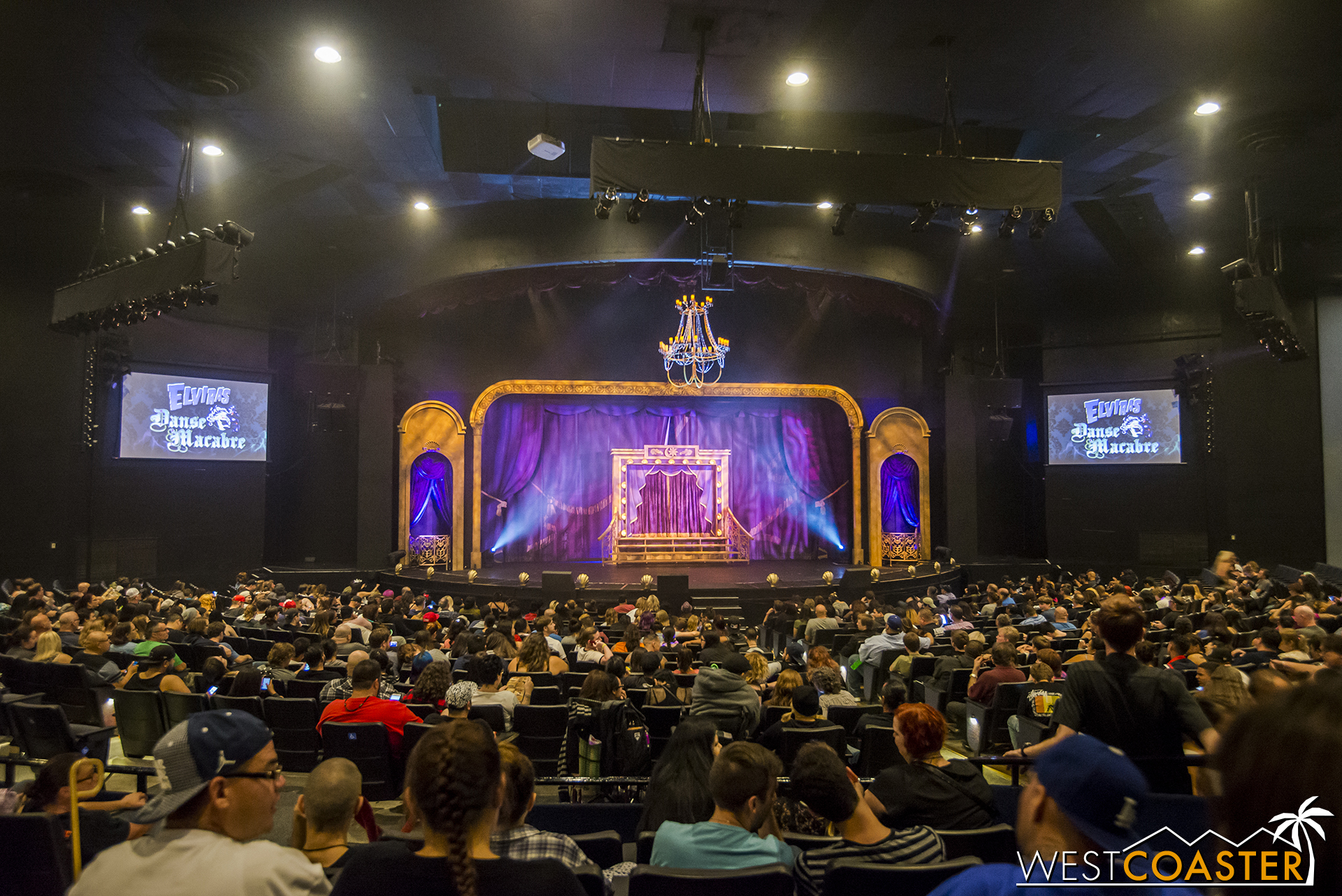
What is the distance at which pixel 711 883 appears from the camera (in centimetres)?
214

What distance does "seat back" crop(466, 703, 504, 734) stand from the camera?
14.9 feet

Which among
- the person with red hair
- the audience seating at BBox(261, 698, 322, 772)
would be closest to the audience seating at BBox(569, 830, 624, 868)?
the person with red hair

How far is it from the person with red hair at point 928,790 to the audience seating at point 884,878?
1.75 ft

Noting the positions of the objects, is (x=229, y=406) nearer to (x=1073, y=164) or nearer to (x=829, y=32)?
(x=829, y=32)

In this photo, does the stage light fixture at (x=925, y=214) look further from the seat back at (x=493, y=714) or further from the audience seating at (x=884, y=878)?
the audience seating at (x=884, y=878)

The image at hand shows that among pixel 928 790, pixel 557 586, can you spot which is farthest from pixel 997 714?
pixel 557 586

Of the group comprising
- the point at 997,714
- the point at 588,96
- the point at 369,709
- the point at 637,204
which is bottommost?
the point at 997,714

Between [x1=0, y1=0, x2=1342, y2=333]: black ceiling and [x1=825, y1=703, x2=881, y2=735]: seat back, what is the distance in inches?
237

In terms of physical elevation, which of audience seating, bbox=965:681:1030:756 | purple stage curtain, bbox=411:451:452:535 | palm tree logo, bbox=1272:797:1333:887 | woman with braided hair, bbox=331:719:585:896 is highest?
purple stage curtain, bbox=411:451:452:535

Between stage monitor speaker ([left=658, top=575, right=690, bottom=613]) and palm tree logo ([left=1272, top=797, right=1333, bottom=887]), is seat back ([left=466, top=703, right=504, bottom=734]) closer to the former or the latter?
palm tree logo ([left=1272, top=797, right=1333, bottom=887])

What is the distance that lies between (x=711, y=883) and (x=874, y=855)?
0.56 meters

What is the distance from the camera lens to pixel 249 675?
4965 millimetres

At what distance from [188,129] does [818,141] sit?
7.94 meters

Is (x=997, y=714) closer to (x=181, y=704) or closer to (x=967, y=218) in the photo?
(x=967, y=218)
